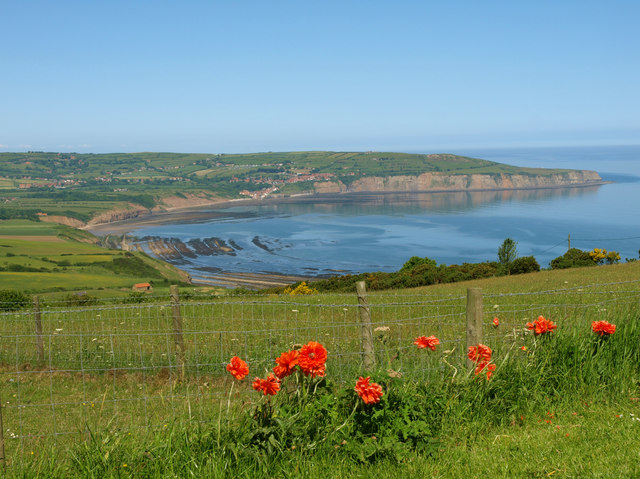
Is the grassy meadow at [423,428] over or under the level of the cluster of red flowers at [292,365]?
under

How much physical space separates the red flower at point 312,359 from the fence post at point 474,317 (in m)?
2.05

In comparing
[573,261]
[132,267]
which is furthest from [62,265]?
[573,261]

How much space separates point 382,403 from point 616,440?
201cm

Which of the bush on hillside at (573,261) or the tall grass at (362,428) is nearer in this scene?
the tall grass at (362,428)

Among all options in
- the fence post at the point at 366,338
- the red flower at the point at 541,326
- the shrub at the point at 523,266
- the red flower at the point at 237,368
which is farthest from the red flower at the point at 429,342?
the shrub at the point at 523,266

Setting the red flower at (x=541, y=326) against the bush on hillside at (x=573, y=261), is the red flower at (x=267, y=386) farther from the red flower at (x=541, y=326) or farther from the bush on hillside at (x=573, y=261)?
the bush on hillside at (x=573, y=261)

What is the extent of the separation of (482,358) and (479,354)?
0.16 feet

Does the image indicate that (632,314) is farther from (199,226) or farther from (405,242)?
(199,226)

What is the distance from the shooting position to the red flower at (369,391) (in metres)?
4.43

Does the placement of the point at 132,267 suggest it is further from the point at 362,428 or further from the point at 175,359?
the point at 362,428

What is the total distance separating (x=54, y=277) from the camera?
7769cm

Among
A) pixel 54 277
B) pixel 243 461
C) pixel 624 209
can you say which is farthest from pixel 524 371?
pixel 624 209

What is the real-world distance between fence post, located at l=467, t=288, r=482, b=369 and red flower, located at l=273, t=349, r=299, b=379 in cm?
224

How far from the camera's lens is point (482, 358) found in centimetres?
546
